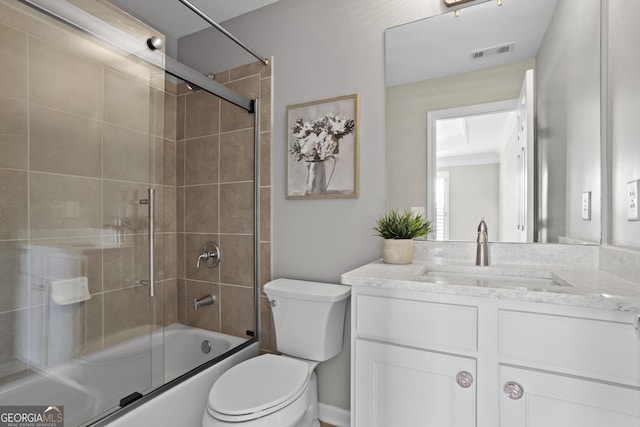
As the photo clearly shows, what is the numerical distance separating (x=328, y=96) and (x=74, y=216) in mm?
1339

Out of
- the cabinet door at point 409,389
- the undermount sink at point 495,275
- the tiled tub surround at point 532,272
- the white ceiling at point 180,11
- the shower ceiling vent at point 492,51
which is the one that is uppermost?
the white ceiling at point 180,11

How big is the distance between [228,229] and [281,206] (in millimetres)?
419

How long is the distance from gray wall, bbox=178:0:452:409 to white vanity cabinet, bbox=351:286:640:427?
0.55m

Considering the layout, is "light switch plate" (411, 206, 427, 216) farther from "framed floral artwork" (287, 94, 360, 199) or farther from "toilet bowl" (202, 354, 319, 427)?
"toilet bowl" (202, 354, 319, 427)

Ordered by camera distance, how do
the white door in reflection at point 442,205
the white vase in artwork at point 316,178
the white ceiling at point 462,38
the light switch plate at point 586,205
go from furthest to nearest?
the white vase in artwork at point 316,178 → the white door in reflection at point 442,205 → the white ceiling at point 462,38 → the light switch plate at point 586,205

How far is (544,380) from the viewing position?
0.90 m

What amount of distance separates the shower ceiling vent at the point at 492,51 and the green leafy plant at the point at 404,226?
77 cm

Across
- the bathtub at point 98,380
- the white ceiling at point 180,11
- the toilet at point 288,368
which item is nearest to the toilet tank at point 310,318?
the toilet at point 288,368

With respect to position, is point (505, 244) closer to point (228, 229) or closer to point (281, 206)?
point (281, 206)

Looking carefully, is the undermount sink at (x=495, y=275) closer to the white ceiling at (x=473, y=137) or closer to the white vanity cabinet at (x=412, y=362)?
the white vanity cabinet at (x=412, y=362)

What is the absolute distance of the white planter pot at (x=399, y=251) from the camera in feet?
4.64

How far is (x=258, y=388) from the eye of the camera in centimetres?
127

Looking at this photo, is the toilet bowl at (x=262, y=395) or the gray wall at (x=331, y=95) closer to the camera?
the toilet bowl at (x=262, y=395)

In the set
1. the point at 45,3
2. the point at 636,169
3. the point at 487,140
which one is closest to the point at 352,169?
the point at 487,140
